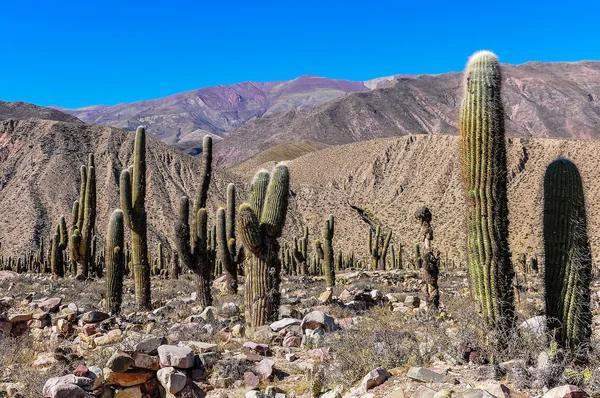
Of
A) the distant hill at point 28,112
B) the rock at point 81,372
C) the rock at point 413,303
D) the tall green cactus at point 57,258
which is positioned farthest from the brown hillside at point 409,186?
the distant hill at point 28,112

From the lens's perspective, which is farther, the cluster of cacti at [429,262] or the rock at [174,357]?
the cluster of cacti at [429,262]

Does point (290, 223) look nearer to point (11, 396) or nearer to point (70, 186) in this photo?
point (70, 186)

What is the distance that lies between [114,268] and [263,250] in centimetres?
496

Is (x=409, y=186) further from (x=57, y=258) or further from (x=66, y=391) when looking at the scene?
(x=66, y=391)

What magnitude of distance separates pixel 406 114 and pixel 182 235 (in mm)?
137234

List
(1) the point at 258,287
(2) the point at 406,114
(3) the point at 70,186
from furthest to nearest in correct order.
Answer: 1. (2) the point at 406,114
2. (3) the point at 70,186
3. (1) the point at 258,287

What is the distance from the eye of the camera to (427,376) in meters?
5.17

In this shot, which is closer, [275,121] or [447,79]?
[275,121]

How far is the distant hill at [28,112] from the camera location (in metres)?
95.1

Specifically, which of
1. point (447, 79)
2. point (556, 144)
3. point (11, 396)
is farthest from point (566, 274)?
point (447, 79)

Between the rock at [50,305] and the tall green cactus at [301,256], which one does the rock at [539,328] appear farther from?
the tall green cactus at [301,256]

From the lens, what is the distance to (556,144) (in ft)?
198

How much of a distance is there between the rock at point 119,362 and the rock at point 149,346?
172 millimetres

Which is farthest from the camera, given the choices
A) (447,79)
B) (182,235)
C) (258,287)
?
(447,79)
